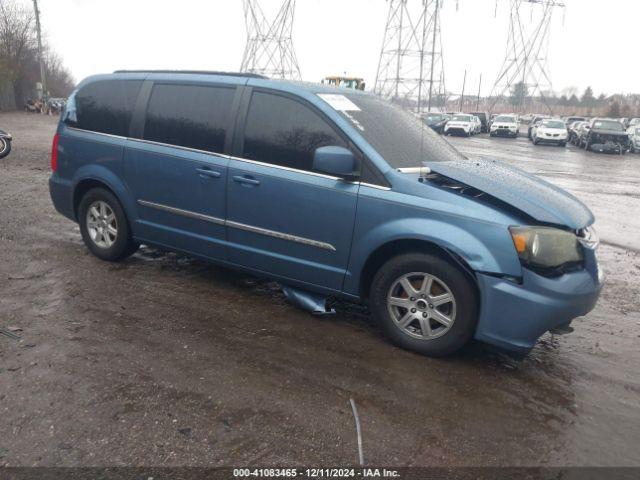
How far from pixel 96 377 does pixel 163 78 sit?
2911mm

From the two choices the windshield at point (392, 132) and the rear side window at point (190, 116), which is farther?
the rear side window at point (190, 116)

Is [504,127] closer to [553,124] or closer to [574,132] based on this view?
[574,132]

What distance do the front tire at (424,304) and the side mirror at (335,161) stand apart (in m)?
0.72

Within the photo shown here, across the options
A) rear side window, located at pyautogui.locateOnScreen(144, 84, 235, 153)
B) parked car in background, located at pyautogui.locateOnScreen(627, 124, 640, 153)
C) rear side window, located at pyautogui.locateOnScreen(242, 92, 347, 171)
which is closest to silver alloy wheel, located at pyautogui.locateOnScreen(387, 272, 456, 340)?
rear side window, located at pyautogui.locateOnScreen(242, 92, 347, 171)

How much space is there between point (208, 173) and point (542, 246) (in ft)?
8.69

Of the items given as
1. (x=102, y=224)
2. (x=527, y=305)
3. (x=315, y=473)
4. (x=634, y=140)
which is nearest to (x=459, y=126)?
(x=634, y=140)

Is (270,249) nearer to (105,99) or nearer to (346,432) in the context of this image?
(346,432)

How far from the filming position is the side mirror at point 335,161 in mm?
3711

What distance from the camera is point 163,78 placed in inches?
194

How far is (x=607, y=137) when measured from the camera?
27875mm

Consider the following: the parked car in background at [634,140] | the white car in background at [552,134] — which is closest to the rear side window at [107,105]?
the white car in background at [552,134]

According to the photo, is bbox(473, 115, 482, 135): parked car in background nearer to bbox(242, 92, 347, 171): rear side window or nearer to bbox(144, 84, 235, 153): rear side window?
bbox(144, 84, 235, 153): rear side window

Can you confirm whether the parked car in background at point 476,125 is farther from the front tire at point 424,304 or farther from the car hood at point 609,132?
the front tire at point 424,304

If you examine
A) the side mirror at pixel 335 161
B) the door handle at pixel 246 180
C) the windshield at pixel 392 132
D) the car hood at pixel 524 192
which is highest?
the windshield at pixel 392 132
